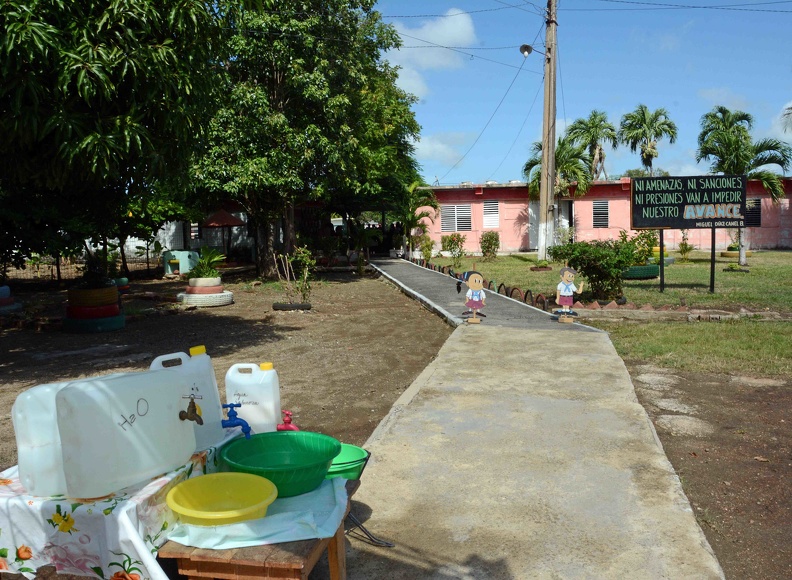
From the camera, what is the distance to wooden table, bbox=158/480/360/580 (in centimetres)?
251

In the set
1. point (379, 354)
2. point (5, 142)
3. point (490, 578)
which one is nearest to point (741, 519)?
point (490, 578)

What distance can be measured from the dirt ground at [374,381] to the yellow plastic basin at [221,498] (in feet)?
8.03

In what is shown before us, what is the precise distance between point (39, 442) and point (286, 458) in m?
1.09

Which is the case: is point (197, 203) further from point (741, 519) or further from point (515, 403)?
point (741, 519)

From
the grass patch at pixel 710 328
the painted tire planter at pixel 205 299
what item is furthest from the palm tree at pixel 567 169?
the painted tire planter at pixel 205 299

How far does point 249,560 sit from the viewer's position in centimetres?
253

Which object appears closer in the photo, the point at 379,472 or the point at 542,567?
the point at 542,567

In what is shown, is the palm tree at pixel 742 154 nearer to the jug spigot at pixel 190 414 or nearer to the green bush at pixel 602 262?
the green bush at pixel 602 262

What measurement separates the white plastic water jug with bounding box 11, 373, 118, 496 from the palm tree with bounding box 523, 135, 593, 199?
30730mm

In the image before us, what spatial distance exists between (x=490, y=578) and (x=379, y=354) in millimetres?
6594

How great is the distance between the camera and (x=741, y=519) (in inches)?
163

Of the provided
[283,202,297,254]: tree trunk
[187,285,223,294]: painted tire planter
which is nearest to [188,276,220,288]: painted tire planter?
[187,285,223,294]: painted tire planter

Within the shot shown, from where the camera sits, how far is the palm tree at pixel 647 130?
1684 inches

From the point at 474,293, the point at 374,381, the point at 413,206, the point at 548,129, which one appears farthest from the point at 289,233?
the point at 374,381
